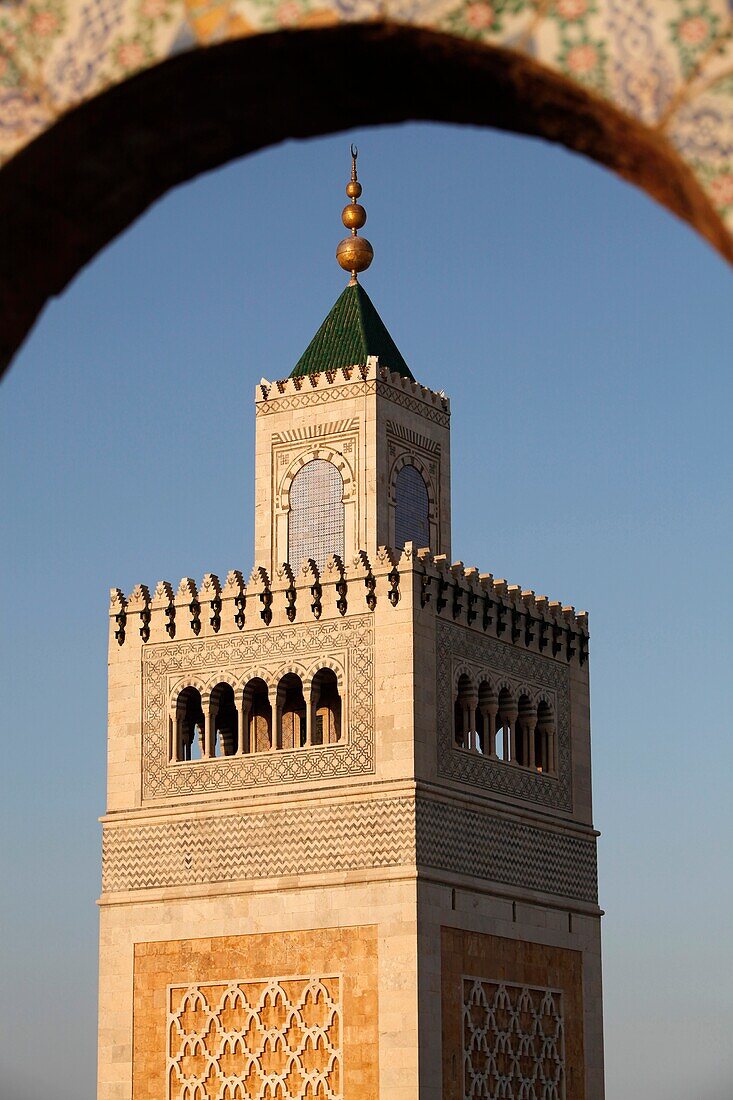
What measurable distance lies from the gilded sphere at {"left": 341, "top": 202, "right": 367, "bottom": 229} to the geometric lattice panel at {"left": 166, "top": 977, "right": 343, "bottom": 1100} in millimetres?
11689

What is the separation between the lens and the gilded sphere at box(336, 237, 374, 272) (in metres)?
33.4

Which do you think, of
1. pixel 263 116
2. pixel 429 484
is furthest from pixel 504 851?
pixel 263 116

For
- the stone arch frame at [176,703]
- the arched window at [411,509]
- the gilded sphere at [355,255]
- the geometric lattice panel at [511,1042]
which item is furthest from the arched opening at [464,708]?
the gilded sphere at [355,255]

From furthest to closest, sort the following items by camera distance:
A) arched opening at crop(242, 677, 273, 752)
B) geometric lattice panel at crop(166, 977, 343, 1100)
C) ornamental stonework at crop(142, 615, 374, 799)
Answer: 1. arched opening at crop(242, 677, 273, 752)
2. ornamental stonework at crop(142, 615, 374, 799)
3. geometric lattice panel at crop(166, 977, 343, 1100)

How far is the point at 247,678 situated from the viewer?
2991cm

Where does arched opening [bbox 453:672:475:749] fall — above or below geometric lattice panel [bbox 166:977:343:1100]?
above

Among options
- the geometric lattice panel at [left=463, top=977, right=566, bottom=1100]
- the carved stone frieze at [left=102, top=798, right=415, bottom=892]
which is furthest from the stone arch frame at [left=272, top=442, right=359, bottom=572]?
the geometric lattice panel at [left=463, top=977, right=566, bottom=1100]

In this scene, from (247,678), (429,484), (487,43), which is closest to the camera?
(487,43)

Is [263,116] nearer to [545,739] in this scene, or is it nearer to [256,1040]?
[256,1040]

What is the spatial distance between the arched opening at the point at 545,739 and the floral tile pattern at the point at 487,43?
2756cm

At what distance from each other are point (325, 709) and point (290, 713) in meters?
0.53

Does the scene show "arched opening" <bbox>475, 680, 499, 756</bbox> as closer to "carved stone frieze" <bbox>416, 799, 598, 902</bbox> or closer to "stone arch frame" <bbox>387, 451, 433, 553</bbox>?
"carved stone frieze" <bbox>416, 799, 598, 902</bbox>

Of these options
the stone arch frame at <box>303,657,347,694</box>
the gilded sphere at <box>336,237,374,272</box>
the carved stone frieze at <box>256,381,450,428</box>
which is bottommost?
the stone arch frame at <box>303,657,347,694</box>

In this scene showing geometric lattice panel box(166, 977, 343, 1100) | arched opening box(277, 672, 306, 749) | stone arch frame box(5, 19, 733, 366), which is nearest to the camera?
stone arch frame box(5, 19, 733, 366)
